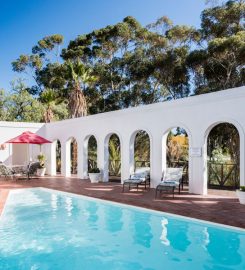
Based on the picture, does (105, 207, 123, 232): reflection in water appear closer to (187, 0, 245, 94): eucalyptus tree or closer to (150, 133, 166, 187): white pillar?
(150, 133, 166, 187): white pillar

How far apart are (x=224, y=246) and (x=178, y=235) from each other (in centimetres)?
119

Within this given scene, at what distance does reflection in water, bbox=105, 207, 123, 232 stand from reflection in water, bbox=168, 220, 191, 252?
4.70 feet

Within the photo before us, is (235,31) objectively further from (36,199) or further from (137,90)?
(36,199)

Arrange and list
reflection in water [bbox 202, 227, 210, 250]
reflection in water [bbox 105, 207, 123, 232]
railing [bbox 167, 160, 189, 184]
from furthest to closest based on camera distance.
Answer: railing [bbox 167, 160, 189, 184]
reflection in water [bbox 105, 207, 123, 232]
reflection in water [bbox 202, 227, 210, 250]

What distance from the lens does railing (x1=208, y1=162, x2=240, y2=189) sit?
13.4 meters

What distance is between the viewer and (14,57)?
38000 millimetres

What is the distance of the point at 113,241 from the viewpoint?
7.53 m

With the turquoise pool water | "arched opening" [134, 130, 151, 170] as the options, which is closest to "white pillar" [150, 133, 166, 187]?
the turquoise pool water

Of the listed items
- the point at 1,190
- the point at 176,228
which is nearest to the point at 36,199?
the point at 1,190

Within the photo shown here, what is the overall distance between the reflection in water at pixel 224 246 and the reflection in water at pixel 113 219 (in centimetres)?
250

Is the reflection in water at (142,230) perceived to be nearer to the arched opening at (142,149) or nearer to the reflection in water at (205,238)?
the reflection in water at (205,238)

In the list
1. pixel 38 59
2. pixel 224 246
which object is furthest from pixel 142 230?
pixel 38 59

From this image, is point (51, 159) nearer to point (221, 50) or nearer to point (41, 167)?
point (41, 167)

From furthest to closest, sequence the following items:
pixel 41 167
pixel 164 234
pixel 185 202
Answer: pixel 41 167 → pixel 185 202 → pixel 164 234
